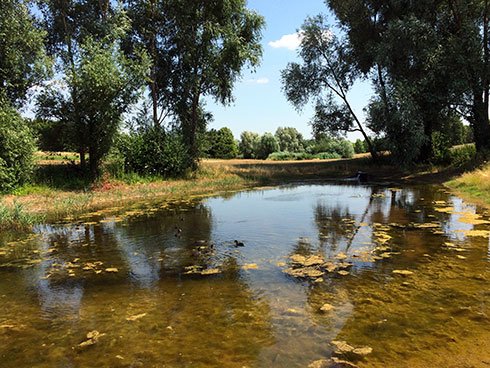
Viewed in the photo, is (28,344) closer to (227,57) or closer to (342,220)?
(342,220)

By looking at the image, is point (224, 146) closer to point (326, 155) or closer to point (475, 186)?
point (326, 155)

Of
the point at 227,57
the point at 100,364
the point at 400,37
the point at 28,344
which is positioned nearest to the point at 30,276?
the point at 28,344

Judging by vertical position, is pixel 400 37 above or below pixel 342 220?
above

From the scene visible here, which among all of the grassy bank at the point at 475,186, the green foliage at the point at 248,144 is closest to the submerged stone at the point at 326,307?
the grassy bank at the point at 475,186

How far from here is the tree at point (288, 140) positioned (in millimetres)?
72188

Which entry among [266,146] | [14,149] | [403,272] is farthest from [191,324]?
[266,146]

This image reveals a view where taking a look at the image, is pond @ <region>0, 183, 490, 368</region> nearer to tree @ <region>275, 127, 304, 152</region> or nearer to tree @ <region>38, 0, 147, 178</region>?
tree @ <region>38, 0, 147, 178</region>

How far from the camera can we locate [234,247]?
756 cm

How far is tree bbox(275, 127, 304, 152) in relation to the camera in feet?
237

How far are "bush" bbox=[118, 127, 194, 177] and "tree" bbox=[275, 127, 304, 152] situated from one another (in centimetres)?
5010

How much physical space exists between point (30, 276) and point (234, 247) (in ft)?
12.9

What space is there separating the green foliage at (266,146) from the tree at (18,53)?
5065cm

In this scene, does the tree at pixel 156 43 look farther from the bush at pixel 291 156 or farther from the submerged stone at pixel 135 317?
Answer: the bush at pixel 291 156

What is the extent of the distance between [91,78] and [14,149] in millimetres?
4876
